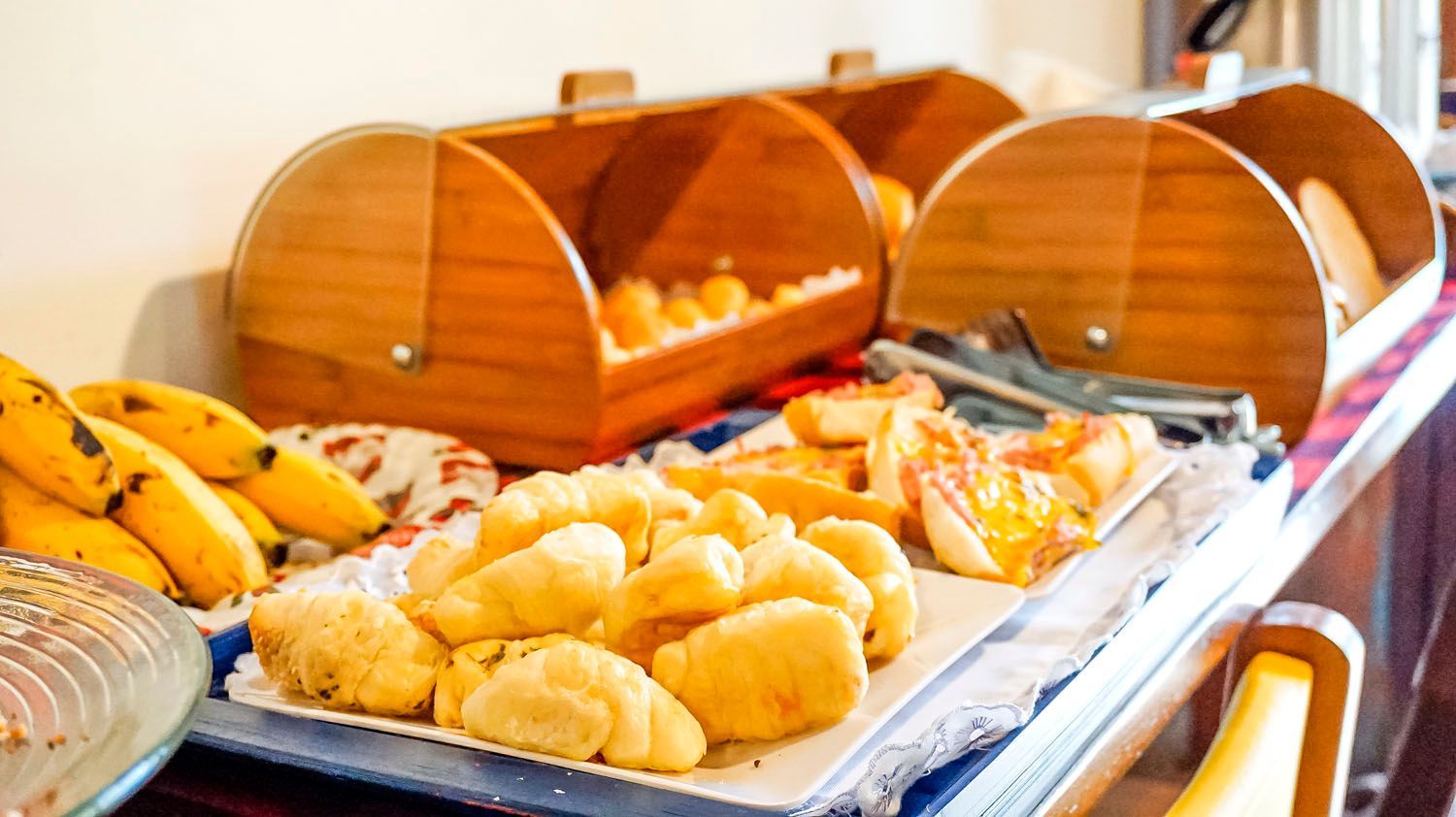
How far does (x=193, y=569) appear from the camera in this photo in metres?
0.99

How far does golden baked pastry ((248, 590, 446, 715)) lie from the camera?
709 millimetres

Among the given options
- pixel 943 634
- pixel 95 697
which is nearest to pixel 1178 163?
pixel 943 634

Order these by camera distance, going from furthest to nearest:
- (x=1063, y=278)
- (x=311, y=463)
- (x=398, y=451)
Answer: (x=1063, y=278) < (x=398, y=451) < (x=311, y=463)

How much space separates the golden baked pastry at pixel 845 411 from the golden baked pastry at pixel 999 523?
143 millimetres

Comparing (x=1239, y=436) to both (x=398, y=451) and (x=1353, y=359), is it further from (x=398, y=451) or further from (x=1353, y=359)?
(x=398, y=451)

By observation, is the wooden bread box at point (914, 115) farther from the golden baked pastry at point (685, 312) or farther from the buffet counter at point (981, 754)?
the buffet counter at point (981, 754)

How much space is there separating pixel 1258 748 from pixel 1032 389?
2.32 ft

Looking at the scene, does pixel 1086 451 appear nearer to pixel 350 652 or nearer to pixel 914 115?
pixel 350 652

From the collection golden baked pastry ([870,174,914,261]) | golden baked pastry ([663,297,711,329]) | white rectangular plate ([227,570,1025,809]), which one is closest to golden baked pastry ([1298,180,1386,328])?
golden baked pastry ([870,174,914,261])

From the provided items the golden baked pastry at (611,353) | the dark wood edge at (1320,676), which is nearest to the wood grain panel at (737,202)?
the golden baked pastry at (611,353)

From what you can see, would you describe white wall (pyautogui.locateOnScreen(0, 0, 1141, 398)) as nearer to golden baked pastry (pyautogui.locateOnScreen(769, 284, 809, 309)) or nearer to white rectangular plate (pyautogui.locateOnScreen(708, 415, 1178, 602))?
golden baked pastry (pyautogui.locateOnScreen(769, 284, 809, 309))

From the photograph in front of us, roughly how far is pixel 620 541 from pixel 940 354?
71 centimetres

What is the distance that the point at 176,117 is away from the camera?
1.38m

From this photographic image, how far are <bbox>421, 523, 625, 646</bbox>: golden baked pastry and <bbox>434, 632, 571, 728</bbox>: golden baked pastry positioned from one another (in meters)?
0.01
